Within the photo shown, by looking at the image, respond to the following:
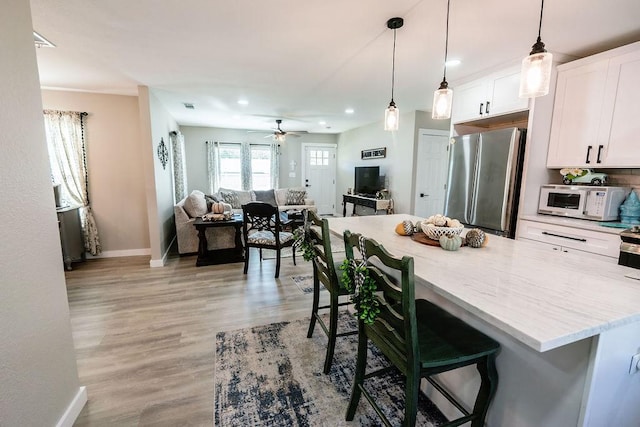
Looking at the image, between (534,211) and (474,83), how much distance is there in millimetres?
1562

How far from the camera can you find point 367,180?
6301 millimetres

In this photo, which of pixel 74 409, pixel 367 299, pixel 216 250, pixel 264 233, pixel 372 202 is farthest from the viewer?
pixel 372 202

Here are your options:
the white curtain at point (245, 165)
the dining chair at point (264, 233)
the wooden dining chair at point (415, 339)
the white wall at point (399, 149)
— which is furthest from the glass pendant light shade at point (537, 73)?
the white curtain at point (245, 165)

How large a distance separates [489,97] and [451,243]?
2.31 metres

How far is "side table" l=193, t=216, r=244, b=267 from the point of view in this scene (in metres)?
3.96

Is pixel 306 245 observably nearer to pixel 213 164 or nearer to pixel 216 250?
pixel 216 250

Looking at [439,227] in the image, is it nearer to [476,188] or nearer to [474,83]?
[476,188]

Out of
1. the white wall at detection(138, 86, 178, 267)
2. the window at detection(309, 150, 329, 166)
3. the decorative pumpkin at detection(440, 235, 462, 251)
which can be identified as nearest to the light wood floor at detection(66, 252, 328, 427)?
the white wall at detection(138, 86, 178, 267)

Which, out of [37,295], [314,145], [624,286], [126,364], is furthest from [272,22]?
[314,145]

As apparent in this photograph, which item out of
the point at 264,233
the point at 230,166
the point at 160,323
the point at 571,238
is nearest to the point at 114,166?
the point at 264,233

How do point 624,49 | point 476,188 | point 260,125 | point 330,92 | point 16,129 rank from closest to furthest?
point 16,129
point 624,49
point 476,188
point 330,92
point 260,125

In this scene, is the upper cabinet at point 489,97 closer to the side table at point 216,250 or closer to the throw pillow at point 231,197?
the side table at point 216,250

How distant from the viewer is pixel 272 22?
6.78 ft

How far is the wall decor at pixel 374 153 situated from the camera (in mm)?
6010
